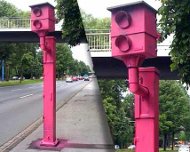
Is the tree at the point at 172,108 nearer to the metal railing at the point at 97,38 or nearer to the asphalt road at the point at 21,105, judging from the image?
the metal railing at the point at 97,38

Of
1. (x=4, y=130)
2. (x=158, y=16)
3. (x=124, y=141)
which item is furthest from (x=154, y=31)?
(x=4, y=130)

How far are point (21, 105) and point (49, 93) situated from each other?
0.08m

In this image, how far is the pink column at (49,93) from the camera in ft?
2.58

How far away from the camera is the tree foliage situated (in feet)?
2.40

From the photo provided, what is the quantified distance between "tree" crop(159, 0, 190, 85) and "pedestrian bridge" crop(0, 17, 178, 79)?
0.02m

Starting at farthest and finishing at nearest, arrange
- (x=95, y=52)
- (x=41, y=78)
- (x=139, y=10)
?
(x=41, y=78), (x=95, y=52), (x=139, y=10)

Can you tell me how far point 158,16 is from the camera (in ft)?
1.49

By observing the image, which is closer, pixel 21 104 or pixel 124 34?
pixel 124 34

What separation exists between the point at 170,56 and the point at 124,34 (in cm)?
8

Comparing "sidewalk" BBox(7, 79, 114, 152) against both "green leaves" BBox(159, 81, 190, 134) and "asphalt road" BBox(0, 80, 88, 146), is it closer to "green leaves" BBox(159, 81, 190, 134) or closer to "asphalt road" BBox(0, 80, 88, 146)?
"asphalt road" BBox(0, 80, 88, 146)

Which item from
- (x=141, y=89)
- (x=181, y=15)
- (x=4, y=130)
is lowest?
(x=4, y=130)

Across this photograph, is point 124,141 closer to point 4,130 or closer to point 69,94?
point 69,94

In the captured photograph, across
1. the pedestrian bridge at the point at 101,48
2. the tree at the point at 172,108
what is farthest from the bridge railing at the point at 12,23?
the tree at the point at 172,108

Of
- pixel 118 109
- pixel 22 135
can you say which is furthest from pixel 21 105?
pixel 118 109
